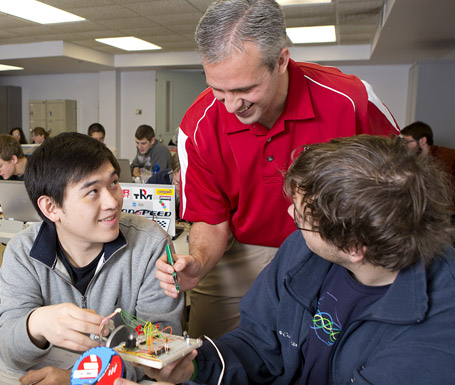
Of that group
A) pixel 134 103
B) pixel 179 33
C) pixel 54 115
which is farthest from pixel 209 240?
pixel 54 115

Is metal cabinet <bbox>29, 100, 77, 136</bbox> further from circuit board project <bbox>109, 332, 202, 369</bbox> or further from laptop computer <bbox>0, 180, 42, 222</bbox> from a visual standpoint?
circuit board project <bbox>109, 332, 202, 369</bbox>

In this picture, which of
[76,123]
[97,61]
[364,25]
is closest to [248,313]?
[364,25]

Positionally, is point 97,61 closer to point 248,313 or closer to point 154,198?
point 154,198

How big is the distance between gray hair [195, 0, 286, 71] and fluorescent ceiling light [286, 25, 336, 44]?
5315 mm

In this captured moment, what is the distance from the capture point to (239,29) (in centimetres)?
130

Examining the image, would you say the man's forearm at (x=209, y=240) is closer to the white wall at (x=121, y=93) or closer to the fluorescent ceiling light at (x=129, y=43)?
the fluorescent ceiling light at (x=129, y=43)

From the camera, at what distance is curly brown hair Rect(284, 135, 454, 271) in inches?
37.6

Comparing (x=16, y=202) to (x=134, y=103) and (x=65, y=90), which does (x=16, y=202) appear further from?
(x=65, y=90)

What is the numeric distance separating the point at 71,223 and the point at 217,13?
0.81 m

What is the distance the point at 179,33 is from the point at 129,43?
1343 millimetres

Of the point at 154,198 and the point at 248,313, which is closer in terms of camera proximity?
the point at 248,313

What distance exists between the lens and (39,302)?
1.38m

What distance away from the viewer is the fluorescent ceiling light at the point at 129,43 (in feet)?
24.1

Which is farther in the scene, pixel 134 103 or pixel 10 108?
pixel 10 108
